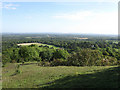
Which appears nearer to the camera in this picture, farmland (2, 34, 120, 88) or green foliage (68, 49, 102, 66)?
farmland (2, 34, 120, 88)

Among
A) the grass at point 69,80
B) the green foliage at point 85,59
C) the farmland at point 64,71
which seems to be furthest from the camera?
the green foliage at point 85,59

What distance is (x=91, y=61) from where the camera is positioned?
1698cm

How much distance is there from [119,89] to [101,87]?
91cm

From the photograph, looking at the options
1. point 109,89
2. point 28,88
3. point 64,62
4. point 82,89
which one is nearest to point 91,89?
point 82,89

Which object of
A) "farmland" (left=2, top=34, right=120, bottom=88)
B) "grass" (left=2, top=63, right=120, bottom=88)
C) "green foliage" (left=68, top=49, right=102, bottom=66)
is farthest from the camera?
"green foliage" (left=68, top=49, right=102, bottom=66)

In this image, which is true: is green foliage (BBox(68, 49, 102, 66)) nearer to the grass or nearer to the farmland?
the farmland

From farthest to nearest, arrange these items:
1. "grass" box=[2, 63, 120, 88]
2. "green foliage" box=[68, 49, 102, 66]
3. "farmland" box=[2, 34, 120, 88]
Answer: "green foliage" box=[68, 49, 102, 66] → "farmland" box=[2, 34, 120, 88] → "grass" box=[2, 63, 120, 88]

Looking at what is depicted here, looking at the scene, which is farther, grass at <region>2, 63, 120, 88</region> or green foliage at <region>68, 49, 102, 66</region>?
green foliage at <region>68, 49, 102, 66</region>

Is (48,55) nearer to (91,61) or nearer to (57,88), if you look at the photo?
(91,61)

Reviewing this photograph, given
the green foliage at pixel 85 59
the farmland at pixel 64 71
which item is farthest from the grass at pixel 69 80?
the green foliage at pixel 85 59

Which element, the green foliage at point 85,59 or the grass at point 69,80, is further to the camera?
the green foliage at point 85,59

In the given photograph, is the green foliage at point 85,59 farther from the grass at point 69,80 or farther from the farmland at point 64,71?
the grass at point 69,80

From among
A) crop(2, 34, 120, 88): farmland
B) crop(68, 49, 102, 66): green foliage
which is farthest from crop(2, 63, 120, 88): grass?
crop(68, 49, 102, 66): green foliage

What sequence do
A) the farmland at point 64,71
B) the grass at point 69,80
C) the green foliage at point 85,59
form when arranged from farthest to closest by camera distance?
the green foliage at point 85,59 → the farmland at point 64,71 → the grass at point 69,80
